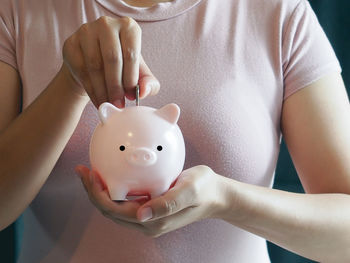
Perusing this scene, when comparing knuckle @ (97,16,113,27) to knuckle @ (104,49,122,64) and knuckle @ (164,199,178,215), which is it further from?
knuckle @ (164,199,178,215)

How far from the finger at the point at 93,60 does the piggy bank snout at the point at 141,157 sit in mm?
96

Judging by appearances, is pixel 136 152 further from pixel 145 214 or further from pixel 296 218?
pixel 296 218

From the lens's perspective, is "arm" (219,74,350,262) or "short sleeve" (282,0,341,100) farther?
"short sleeve" (282,0,341,100)

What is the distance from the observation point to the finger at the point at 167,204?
54 cm

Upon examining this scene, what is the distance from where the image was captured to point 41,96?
670 millimetres

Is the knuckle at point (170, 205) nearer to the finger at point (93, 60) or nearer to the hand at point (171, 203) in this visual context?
the hand at point (171, 203)

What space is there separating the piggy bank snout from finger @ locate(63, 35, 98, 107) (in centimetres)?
10

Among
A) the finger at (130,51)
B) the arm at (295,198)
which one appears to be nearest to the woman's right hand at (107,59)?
the finger at (130,51)

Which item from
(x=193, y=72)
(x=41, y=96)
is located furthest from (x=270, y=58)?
(x=41, y=96)

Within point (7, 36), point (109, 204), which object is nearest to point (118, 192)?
point (109, 204)

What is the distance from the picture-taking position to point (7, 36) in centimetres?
77

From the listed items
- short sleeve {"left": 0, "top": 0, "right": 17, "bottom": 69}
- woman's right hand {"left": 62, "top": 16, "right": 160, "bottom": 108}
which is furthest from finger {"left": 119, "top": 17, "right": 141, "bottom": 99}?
short sleeve {"left": 0, "top": 0, "right": 17, "bottom": 69}

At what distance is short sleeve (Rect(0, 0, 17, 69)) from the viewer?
76 cm

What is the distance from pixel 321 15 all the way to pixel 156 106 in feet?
2.07
